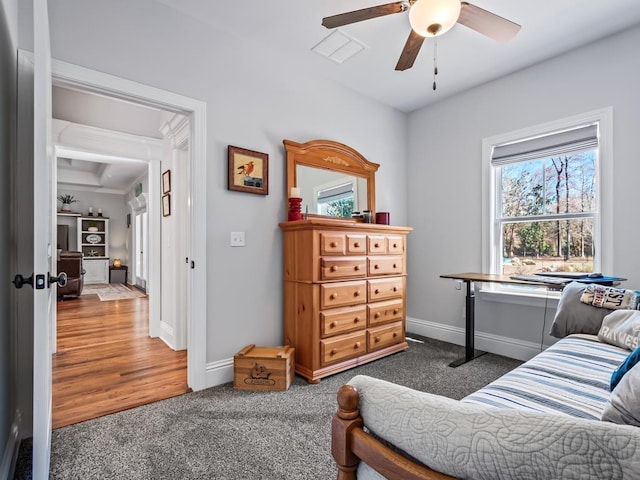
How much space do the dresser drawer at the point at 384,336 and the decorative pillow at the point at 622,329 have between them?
1.63 m

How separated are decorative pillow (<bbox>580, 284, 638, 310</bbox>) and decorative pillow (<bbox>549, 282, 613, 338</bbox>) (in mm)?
27

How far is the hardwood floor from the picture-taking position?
228 centimetres

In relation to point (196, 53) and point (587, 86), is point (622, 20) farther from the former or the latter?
point (196, 53)

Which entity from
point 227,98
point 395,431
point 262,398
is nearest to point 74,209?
point 227,98

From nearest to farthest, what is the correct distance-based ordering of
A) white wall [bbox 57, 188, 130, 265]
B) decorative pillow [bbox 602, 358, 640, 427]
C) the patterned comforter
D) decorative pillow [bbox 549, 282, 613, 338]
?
the patterned comforter → decorative pillow [bbox 602, 358, 640, 427] → decorative pillow [bbox 549, 282, 613, 338] → white wall [bbox 57, 188, 130, 265]

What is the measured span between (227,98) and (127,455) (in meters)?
2.41

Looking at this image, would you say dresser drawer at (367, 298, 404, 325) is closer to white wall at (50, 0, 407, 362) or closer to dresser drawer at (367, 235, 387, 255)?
dresser drawer at (367, 235, 387, 255)

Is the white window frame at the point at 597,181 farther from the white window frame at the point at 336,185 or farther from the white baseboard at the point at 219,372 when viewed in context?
the white baseboard at the point at 219,372

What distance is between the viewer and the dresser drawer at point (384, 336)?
3.05 metres

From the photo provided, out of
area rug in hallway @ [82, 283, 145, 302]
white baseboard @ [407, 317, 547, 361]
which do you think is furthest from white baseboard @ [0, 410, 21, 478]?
area rug in hallway @ [82, 283, 145, 302]

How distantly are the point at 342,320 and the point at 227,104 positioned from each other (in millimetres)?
1964

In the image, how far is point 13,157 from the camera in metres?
1.80

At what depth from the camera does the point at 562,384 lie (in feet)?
4.31

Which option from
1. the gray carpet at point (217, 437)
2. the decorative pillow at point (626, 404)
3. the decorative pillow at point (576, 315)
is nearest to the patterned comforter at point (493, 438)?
the decorative pillow at point (626, 404)
